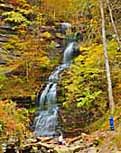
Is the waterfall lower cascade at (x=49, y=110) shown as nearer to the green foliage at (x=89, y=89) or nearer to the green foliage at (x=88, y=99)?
the green foliage at (x=89, y=89)

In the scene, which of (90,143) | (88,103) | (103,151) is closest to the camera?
(103,151)

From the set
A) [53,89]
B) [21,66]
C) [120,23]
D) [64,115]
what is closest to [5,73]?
[21,66]

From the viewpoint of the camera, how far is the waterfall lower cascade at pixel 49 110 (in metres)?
16.0

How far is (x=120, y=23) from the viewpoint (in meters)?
16.6

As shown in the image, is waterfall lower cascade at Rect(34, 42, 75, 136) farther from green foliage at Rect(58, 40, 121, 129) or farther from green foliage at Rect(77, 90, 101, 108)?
green foliage at Rect(77, 90, 101, 108)

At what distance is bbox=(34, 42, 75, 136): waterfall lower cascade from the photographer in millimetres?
16031

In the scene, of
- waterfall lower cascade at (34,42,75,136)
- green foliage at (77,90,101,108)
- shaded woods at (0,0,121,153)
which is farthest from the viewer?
waterfall lower cascade at (34,42,75,136)

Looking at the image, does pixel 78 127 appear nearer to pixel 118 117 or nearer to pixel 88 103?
pixel 88 103

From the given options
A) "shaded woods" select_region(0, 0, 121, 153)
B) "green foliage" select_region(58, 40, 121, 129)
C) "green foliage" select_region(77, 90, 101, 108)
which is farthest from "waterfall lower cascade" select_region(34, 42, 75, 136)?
"green foliage" select_region(77, 90, 101, 108)

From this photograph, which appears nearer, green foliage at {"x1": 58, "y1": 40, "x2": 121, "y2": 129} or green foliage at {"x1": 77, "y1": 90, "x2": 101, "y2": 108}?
green foliage at {"x1": 77, "y1": 90, "x2": 101, "y2": 108}

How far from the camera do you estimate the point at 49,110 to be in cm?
1694

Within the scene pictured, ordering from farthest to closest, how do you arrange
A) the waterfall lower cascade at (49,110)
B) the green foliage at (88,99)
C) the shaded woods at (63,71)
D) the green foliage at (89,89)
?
1. the waterfall lower cascade at (49,110)
2. the green foliage at (89,89)
3. the green foliage at (88,99)
4. the shaded woods at (63,71)

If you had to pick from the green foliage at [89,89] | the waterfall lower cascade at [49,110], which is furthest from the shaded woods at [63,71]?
the waterfall lower cascade at [49,110]

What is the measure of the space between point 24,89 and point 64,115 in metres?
3.65
